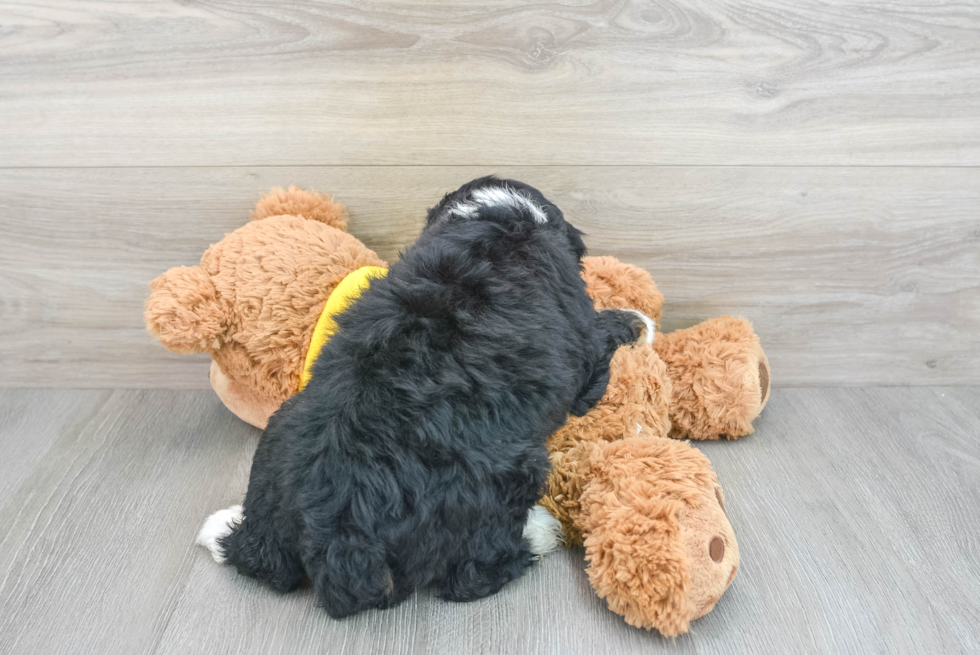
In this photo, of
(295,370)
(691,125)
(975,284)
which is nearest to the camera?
(295,370)

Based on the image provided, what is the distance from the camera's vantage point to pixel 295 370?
1190 millimetres

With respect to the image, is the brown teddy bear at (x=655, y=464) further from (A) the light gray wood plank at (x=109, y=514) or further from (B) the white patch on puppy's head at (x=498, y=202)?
(A) the light gray wood plank at (x=109, y=514)

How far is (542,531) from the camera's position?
3.48 feet

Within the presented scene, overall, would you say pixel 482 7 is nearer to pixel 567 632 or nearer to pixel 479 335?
pixel 479 335

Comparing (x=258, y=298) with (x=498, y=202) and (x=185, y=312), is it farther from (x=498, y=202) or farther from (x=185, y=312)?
(x=498, y=202)

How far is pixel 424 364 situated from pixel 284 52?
0.74 metres

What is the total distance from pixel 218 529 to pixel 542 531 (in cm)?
52

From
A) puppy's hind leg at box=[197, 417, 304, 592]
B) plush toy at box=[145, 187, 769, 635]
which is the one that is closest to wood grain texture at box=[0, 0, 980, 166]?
plush toy at box=[145, 187, 769, 635]

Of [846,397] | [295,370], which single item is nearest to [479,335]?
[295,370]

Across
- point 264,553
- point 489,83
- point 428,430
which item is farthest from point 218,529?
point 489,83

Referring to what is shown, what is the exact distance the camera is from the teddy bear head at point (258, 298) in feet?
3.68

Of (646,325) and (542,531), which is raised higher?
(646,325)

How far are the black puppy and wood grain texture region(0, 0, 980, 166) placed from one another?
1.24ft

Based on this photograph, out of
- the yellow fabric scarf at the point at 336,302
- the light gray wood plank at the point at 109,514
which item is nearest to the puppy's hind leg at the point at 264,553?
the light gray wood plank at the point at 109,514
